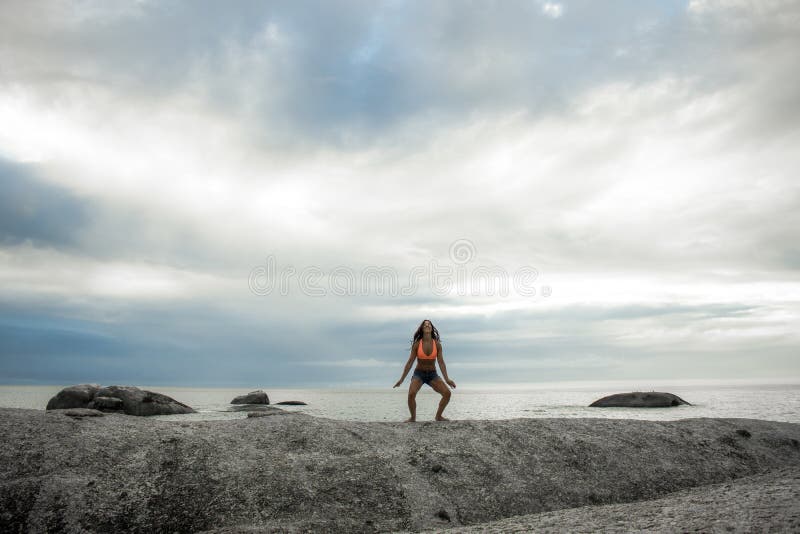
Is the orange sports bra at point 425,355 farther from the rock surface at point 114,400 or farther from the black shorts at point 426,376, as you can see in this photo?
the rock surface at point 114,400

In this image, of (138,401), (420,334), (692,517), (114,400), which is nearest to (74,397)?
(114,400)

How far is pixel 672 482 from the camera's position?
10.1 metres

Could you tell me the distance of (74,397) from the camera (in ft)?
94.4

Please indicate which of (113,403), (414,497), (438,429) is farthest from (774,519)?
(113,403)

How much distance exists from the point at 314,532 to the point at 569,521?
3.67m

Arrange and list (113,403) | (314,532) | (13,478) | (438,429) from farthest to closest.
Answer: (113,403)
(438,429)
(13,478)
(314,532)

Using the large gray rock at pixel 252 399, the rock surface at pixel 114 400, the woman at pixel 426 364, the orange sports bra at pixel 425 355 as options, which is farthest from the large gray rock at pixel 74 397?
the orange sports bra at pixel 425 355

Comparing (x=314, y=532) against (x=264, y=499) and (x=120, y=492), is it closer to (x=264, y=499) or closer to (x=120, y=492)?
(x=264, y=499)

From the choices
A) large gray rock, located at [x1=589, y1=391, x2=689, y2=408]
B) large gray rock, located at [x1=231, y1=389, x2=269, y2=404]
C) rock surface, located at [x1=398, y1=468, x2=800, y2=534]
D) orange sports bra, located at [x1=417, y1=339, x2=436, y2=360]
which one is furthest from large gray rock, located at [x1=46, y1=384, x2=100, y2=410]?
large gray rock, located at [x1=589, y1=391, x2=689, y2=408]

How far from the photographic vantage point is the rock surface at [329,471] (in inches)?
297

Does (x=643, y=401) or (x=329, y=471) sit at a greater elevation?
(x=329, y=471)

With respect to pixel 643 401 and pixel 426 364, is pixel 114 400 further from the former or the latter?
pixel 643 401

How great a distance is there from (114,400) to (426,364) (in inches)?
960

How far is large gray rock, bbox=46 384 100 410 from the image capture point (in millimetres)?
28609
